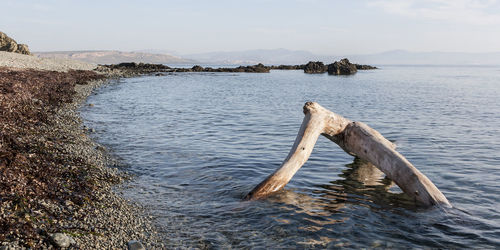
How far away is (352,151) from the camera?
9.89 meters

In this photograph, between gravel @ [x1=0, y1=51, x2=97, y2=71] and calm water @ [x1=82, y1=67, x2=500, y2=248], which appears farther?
gravel @ [x1=0, y1=51, x2=97, y2=71]

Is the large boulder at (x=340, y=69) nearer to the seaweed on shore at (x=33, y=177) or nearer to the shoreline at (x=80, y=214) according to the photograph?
the seaweed on shore at (x=33, y=177)

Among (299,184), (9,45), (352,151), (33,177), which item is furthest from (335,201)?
(9,45)

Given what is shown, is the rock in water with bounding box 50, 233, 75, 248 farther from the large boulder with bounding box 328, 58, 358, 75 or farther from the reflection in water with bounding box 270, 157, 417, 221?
the large boulder with bounding box 328, 58, 358, 75

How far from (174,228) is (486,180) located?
8.47 m

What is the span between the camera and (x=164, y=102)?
30.1 m

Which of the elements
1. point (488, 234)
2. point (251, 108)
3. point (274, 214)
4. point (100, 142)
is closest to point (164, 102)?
point (251, 108)

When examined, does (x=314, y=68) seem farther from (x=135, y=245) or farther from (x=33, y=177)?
(x=135, y=245)

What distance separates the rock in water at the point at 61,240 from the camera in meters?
5.27

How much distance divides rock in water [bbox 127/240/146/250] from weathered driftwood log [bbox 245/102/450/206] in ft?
10.3

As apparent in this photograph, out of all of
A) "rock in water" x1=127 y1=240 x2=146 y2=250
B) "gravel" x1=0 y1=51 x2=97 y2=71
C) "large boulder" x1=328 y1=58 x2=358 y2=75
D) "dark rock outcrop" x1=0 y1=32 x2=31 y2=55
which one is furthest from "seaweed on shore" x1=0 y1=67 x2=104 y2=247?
"large boulder" x1=328 y1=58 x2=358 y2=75

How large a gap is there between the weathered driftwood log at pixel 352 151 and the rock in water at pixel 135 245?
3134 mm

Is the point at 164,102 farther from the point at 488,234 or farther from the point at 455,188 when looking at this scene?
the point at 488,234

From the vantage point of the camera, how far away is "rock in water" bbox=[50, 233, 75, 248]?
208 inches
